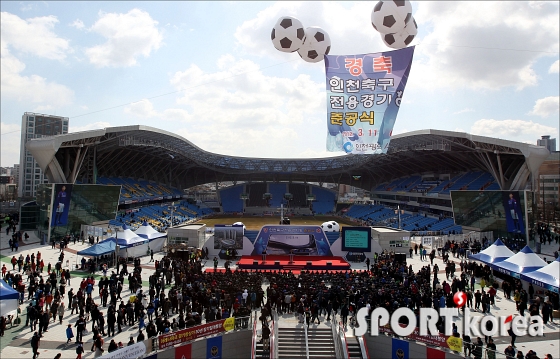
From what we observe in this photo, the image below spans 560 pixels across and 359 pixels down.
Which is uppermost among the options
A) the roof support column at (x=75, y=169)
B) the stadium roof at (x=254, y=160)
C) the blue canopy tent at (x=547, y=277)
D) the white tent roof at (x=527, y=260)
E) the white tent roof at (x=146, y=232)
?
the stadium roof at (x=254, y=160)

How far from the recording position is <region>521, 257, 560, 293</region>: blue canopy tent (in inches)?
532

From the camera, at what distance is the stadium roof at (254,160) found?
30.8 meters

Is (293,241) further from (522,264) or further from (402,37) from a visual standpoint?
(402,37)

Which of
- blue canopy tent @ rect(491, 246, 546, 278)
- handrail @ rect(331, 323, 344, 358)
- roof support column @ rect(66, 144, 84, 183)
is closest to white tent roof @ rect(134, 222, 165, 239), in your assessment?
roof support column @ rect(66, 144, 84, 183)

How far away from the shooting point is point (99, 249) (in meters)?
19.9

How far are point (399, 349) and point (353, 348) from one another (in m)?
1.38

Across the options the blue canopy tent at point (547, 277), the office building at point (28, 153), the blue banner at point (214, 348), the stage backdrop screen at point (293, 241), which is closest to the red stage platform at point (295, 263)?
the stage backdrop screen at point (293, 241)

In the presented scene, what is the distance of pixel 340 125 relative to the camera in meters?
11.9

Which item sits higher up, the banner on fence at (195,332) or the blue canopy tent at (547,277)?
the blue canopy tent at (547,277)

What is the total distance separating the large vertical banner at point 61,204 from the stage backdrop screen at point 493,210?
34187 millimetres

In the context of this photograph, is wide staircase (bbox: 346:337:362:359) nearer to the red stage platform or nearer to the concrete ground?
the concrete ground

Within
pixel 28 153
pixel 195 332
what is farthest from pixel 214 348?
pixel 28 153

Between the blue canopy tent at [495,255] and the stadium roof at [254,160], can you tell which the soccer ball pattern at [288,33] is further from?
the stadium roof at [254,160]

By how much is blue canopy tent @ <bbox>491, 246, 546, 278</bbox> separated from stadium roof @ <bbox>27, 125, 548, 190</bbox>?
1651 centimetres
